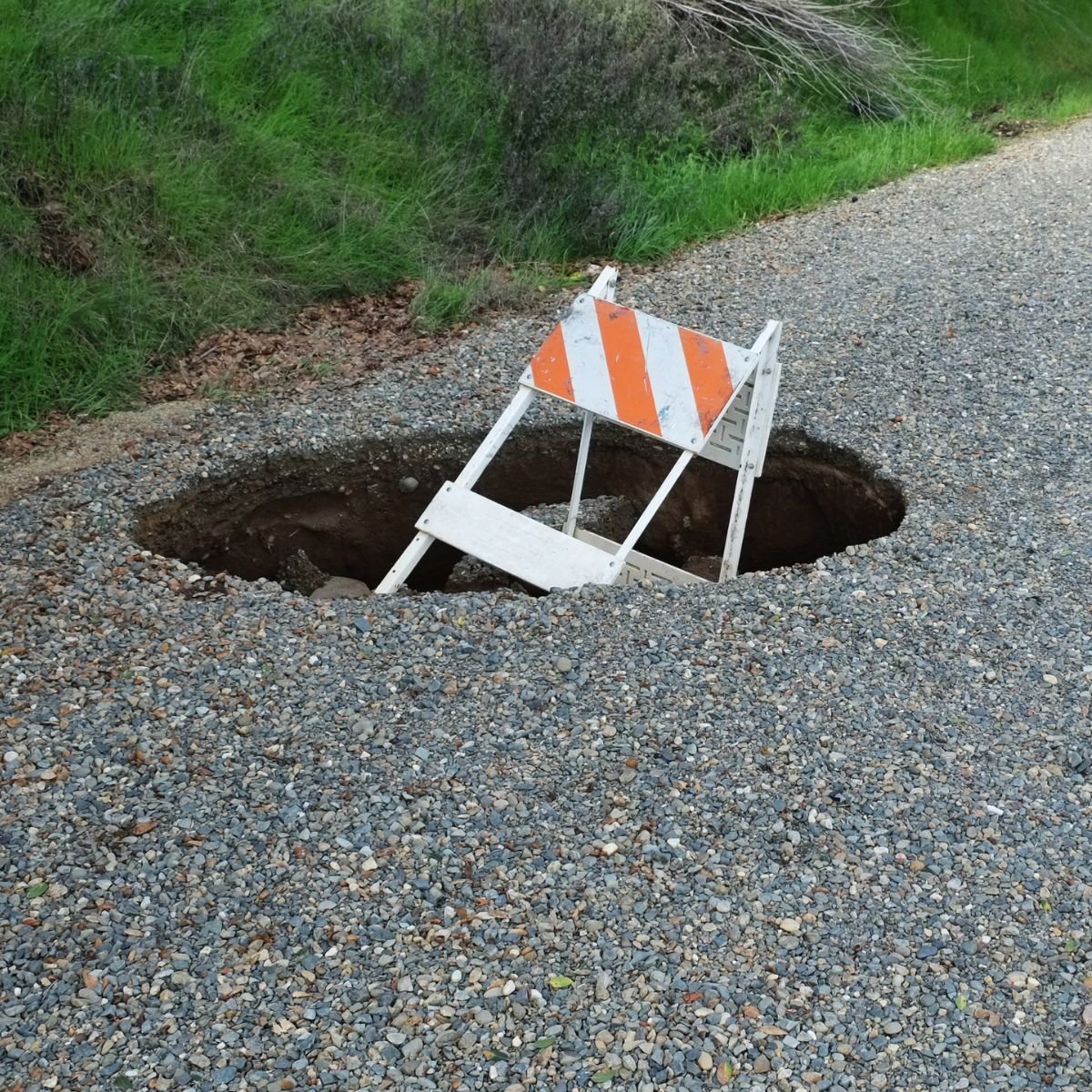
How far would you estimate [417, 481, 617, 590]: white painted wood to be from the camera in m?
4.31

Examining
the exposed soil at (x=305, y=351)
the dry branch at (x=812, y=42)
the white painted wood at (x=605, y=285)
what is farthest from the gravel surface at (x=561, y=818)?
the dry branch at (x=812, y=42)

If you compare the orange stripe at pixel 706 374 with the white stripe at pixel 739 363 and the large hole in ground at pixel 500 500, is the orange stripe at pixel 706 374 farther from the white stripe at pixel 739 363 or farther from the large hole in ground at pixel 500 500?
the large hole in ground at pixel 500 500

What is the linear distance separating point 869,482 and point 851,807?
2.18 metres

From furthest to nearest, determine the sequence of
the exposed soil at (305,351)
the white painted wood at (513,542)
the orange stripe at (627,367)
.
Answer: the exposed soil at (305,351)
the orange stripe at (627,367)
the white painted wood at (513,542)

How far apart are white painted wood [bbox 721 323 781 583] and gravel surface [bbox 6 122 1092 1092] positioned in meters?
0.40

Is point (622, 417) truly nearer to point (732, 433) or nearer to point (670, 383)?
point (670, 383)

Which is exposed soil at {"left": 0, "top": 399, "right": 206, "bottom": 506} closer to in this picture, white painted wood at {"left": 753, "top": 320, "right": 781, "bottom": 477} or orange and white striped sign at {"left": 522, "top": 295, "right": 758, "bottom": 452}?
orange and white striped sign at {"left": 522, "top": 295, "right": 758, "bottom": 452}

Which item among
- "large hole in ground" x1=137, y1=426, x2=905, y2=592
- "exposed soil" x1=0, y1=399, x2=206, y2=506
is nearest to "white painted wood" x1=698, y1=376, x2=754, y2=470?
"large hole in ground" x1=137, y1=426, x2=905, y2=592

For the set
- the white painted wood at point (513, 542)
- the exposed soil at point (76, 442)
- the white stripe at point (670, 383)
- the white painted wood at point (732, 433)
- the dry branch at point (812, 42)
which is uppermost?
the dry branch at point (812, 42)

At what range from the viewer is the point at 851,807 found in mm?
3314

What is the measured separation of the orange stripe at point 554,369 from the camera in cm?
478

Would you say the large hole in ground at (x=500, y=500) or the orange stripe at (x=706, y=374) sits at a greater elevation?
the orange stripe at (x=706, y=374)

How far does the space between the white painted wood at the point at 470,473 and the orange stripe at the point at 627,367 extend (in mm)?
390

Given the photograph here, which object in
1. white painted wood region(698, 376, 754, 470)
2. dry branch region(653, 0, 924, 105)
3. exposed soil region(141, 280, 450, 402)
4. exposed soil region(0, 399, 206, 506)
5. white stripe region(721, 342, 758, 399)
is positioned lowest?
exposed soil region(0, 399, 206, 506)
